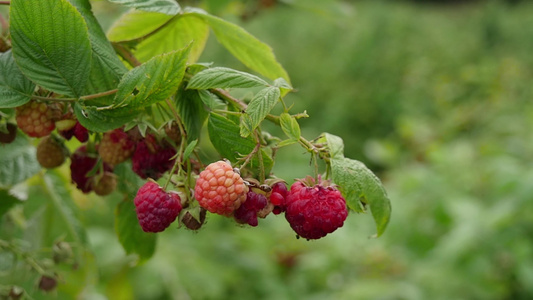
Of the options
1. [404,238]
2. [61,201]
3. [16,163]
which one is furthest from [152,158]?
[404,238]

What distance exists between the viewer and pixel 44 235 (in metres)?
1.14

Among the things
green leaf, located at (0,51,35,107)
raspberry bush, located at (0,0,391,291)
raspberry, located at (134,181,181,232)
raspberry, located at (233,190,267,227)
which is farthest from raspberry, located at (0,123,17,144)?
raspberry, located at (233,190,267,227)

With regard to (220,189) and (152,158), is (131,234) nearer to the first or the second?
(152,158)

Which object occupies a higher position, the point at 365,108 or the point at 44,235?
the point at 44,235

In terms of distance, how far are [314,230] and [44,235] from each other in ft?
2.33

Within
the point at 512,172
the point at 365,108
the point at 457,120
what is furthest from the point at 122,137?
the point at 365,108

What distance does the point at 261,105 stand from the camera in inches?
22.7

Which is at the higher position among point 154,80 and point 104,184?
point 154,80

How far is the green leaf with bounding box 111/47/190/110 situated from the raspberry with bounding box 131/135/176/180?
0.24 feet

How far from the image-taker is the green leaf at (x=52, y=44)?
0.58m

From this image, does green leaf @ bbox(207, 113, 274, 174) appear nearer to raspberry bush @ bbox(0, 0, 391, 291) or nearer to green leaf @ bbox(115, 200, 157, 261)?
raspberry bush @ bbox(0, 0, 391, 291)

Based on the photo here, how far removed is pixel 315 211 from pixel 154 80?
20cm

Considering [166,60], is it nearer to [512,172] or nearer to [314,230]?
[314,230]

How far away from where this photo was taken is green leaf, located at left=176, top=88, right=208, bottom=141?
637mm
